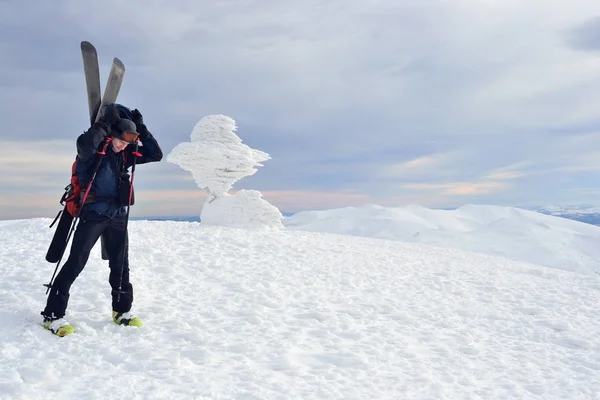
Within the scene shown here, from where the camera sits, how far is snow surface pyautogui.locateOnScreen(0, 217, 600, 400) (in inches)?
219

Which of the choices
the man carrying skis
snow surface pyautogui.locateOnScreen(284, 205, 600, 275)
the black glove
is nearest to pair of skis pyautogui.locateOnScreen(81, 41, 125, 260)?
the man carrying skis

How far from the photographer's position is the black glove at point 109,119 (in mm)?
6445

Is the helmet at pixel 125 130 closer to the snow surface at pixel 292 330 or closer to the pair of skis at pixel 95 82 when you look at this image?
the pair of skis at pixel 95 82

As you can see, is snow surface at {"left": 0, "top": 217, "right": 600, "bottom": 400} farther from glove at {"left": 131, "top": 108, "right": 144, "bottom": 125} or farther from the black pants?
glove at {"left": 131, "top": 108, "right": 144, "bottom": 125}

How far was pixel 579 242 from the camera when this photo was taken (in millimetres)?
46750

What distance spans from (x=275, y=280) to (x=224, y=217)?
7892 millimetres

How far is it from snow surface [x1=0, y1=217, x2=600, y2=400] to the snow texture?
384cm

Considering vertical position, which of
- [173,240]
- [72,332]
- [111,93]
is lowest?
[72,332]

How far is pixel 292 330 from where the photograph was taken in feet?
24.5

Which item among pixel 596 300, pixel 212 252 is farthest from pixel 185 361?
pixel 596 300

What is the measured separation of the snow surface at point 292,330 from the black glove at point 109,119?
281cm

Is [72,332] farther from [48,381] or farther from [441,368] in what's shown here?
[441,368]

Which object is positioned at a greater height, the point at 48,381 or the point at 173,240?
the point at 173,240

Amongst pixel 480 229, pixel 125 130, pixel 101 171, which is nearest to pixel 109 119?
pixel 125 130
